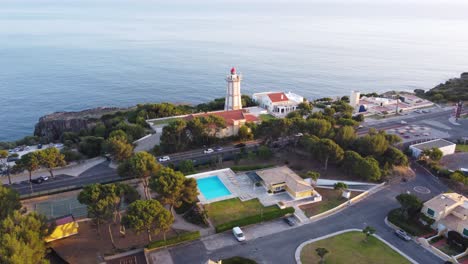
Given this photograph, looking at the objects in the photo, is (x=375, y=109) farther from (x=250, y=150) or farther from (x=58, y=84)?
(x=58, y=84)

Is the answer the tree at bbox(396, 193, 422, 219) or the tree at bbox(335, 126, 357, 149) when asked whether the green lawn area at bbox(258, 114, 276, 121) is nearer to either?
the tree at bbox(335, 126, 357, 149)

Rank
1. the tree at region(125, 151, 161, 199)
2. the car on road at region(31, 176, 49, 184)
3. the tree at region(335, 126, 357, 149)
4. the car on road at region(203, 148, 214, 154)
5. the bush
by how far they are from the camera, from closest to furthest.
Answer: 1. the bush
2. the tree at region(125, 151, 161, 199)
3. the car on road at region(31, 176, 49, 184)
4. the tree at region(335, 126, 357, 149)
5. the car on road at region(203, 148, 214, 154)

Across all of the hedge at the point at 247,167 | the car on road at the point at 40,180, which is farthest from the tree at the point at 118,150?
the hedge at the point at 247,167

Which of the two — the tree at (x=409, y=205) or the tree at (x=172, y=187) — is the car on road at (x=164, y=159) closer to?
the tree at (x=172, y=187)

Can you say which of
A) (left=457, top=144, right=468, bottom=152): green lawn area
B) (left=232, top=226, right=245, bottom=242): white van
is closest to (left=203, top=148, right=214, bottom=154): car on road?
(left=232, top=226, right=245, bottom=242): white van

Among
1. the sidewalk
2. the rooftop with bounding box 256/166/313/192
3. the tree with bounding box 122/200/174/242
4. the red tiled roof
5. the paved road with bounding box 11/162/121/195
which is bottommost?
the paved road with bounding box 11/162/121/195

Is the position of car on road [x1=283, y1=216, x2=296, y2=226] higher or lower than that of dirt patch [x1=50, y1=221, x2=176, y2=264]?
higher

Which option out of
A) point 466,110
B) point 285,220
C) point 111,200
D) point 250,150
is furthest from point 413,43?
point 111,200

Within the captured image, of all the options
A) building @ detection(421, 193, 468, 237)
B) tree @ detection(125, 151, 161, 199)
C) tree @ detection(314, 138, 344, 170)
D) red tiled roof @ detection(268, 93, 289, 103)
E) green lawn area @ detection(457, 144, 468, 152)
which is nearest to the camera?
building @ detection(421, 193, 468, 237)
